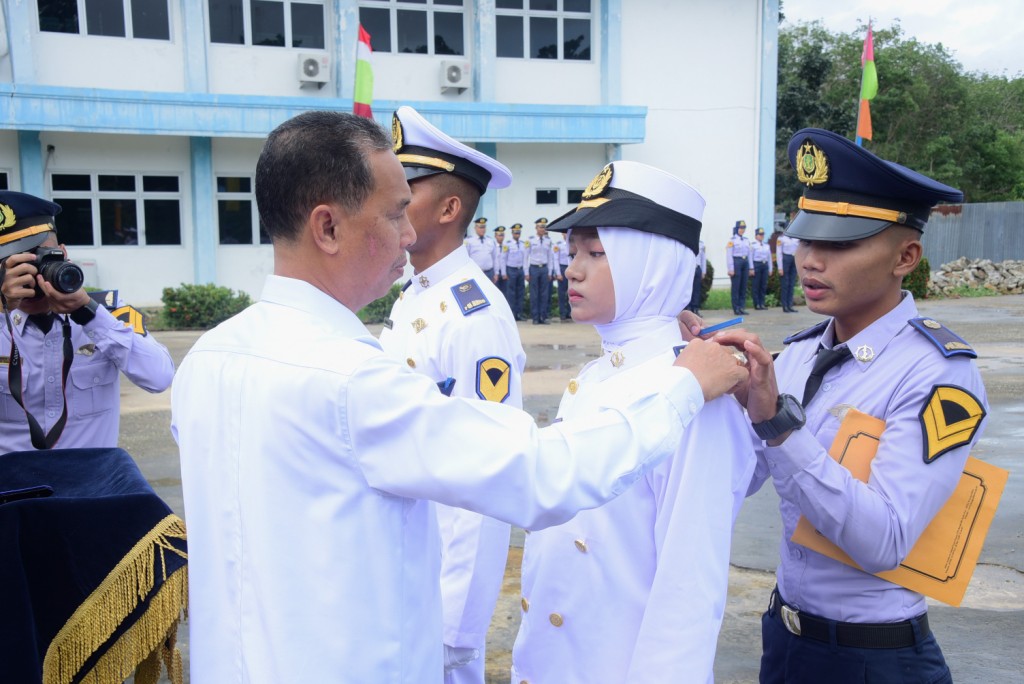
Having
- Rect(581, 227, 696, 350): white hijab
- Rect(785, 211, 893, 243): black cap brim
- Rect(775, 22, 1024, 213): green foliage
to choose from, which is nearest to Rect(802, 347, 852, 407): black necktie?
Rect(785, 211, 893, 243): black cap brim

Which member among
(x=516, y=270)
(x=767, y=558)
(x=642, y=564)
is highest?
(x=642, y=564)

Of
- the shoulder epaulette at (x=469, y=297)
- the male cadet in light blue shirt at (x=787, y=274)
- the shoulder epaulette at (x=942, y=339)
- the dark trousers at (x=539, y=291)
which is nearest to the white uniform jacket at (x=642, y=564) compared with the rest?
the shoulder epaulette at (x=942, y=339)

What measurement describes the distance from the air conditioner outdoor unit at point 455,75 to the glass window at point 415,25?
1.99 ft

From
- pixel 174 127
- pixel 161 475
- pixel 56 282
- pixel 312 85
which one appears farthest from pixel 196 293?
pixel 56 282

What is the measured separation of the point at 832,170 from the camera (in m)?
2.20

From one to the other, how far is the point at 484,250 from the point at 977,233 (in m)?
17.8

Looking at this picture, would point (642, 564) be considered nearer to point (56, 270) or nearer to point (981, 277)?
point (56, 270)

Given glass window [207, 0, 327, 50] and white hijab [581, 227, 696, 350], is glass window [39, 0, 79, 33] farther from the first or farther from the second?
white hijab [581, 227, 696, 350]

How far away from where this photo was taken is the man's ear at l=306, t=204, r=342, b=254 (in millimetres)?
1680

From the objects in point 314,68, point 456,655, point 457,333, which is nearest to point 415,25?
point 314,68

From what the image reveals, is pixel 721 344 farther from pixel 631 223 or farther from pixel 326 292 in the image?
pixel 326 292

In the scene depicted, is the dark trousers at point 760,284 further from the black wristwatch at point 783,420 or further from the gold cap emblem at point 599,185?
the black wristwatch at point 783,420

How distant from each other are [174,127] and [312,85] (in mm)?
3211

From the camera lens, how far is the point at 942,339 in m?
2.08
